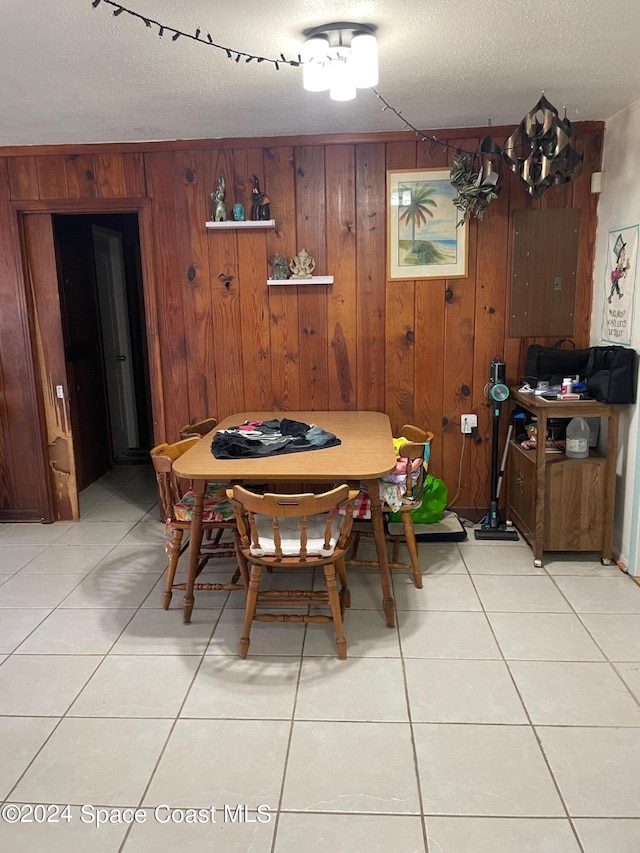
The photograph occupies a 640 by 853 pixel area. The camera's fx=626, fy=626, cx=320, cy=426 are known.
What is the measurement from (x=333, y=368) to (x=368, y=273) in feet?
1.98

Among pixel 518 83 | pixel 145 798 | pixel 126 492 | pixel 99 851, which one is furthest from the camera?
pixel 126 492

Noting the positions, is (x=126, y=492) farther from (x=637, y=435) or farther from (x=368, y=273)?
(x=637, y=435)

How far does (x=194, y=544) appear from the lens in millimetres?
2766

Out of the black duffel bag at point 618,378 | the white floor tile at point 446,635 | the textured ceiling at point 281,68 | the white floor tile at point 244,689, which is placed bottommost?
the white floor tile at point 244,689

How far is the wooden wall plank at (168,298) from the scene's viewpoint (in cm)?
371

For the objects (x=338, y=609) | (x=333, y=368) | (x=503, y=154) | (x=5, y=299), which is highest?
(x=503, y=154)

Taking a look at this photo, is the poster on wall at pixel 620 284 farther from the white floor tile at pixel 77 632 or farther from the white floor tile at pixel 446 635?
the white floor tile at pixel 77 632

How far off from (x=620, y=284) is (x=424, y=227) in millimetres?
1113

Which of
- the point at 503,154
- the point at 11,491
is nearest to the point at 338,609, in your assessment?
the point at 503,154

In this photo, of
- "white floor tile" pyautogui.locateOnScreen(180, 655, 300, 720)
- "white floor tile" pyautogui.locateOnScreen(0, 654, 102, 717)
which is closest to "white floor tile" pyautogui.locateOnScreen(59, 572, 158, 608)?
"white floor tile" pyautogui.locateOnScreen(0, 654, 102, 717)

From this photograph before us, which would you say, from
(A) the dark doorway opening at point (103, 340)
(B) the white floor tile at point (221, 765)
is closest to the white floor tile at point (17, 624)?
(B) the white floor tile at point (221, 765)

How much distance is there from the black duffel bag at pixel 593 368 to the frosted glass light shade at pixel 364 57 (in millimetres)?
1764

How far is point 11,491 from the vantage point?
4156 mm

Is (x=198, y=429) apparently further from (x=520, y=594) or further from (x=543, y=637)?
(x=543, y=637)
